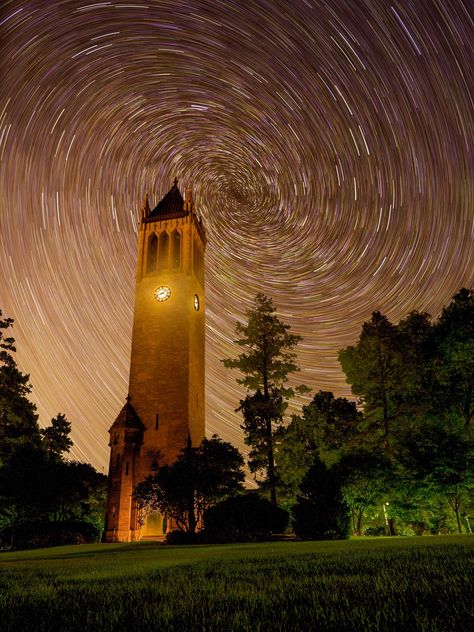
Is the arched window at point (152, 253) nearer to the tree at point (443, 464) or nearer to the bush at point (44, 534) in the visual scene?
the bush at point (44, 534)

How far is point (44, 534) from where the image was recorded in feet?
115

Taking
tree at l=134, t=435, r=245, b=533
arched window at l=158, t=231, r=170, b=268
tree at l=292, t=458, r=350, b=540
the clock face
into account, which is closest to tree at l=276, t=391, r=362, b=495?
tree at l=134, t=435, r=245, b=533

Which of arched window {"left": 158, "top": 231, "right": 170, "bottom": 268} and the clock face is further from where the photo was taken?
arched window {"left": 158, "top": 231, "right": 170, "bottom": 268}

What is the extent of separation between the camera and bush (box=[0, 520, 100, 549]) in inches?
Result: 1307

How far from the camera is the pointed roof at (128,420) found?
45.0 m

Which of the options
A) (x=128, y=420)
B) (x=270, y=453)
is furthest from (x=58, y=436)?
(x=270, y=453)

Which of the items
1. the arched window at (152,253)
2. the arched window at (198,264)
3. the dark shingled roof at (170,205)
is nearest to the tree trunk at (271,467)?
the arched window at (198,264)

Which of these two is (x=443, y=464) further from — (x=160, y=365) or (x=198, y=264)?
(x=198, y=264)

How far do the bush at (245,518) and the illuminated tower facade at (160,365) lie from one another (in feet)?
46.6

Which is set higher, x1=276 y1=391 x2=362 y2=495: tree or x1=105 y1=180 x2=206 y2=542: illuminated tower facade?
x1=105 y1=180 x2=206 y2=542: illuminated tower facade

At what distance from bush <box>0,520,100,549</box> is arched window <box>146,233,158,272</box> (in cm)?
2880

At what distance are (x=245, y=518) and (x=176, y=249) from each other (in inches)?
1382

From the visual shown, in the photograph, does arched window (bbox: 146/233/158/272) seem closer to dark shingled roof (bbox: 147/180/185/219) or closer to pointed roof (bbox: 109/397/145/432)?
dark shingled roof (bbox: 147/180/185/219)

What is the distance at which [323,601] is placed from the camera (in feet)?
15.3
